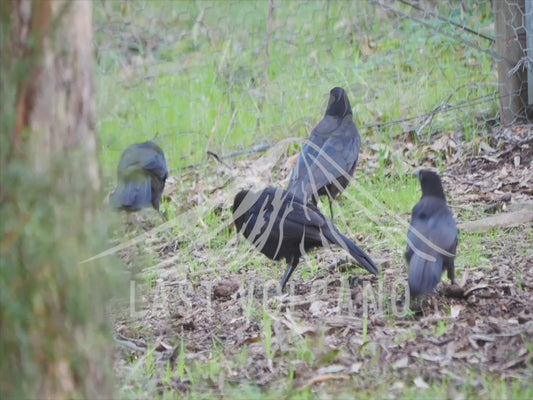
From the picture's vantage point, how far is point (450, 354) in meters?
3.41

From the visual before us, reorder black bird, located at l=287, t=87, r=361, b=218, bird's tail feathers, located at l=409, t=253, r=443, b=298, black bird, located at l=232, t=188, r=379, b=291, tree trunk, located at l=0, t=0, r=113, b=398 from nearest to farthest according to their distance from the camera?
tree trunk, located at l=0, t=0, r=113, b=398 < bird's tail feathers, located at l=409, t=253, r=443, b=298 < black bird, located at l=232, t=188, r=379, b=291 < black bird, located at l=287, t=87, r=361, b=218

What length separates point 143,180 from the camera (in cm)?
600

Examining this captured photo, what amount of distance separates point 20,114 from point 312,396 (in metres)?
1.61

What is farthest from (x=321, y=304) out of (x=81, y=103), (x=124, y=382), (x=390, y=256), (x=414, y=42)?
(x=414, y=42)

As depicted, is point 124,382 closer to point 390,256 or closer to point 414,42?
point 390,256

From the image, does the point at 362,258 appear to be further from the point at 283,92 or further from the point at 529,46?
the point at 283,92

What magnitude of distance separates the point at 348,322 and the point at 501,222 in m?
1.84

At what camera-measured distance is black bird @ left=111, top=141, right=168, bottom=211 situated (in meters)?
6.02

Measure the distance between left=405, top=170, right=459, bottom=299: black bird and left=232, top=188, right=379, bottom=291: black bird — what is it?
2.14ft

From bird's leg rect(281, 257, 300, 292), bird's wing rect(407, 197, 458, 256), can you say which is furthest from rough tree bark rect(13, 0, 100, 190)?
bird's leg rect(281, 257, 300, 292)

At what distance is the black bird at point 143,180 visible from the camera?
6.02 metres

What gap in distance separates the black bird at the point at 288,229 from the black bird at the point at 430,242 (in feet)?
2.14

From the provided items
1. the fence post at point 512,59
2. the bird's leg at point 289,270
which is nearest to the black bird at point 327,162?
the bird's leg at point 289,270

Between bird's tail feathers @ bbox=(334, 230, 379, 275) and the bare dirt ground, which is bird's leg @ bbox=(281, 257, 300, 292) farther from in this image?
bird's tail feathers @ bbox=(334, 230, 379, 275)
